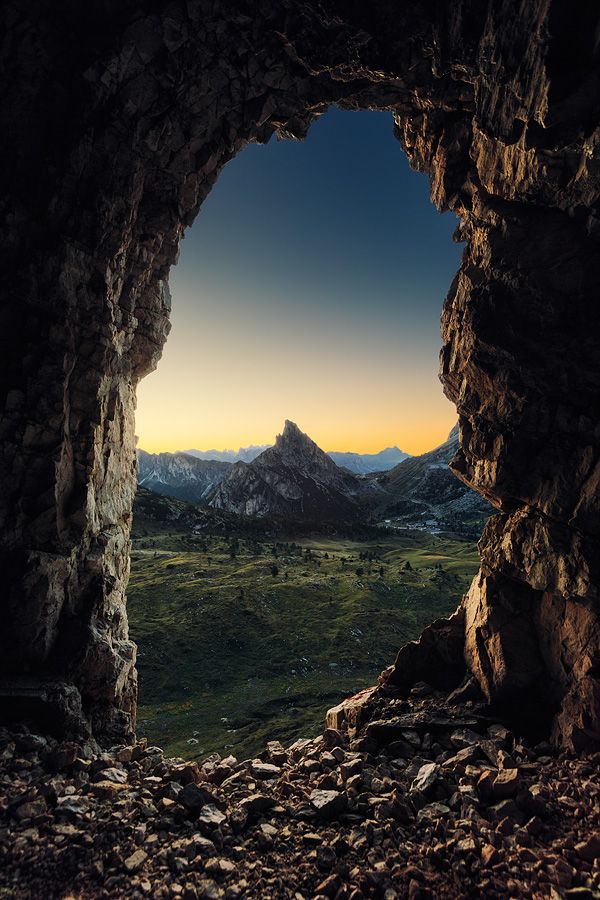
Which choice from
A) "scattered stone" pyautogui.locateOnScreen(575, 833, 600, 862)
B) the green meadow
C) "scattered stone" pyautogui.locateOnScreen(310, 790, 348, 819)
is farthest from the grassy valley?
"scattered stone" pyautogui.locateOnScreen(575, 833, 600, 862)

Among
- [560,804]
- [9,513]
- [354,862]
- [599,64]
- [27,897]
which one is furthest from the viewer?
[9,513]

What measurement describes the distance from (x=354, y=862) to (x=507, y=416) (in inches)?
658

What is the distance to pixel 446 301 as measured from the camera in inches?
977

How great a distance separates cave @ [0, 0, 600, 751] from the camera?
16.4 m

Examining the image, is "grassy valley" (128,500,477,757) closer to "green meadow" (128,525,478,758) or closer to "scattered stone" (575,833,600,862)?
"green meadow" (128,525,478,758)

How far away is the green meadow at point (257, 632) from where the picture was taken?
143 ft

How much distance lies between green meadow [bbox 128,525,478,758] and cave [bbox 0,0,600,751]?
83.8 feet

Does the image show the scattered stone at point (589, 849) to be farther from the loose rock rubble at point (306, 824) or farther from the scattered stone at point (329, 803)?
the scattered stone at point (329, 803)

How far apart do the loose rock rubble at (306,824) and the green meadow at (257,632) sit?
25.7 m

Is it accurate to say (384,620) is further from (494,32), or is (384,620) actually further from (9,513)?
(494,32)

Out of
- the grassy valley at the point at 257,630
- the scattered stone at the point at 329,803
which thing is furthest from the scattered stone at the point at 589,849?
the grassy valley at the point at 257,630

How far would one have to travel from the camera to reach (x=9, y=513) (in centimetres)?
1834

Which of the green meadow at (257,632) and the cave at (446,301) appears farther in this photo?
the green meadow at (257,632)

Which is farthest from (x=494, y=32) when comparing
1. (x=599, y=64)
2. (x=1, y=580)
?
(x=1, y=580)
